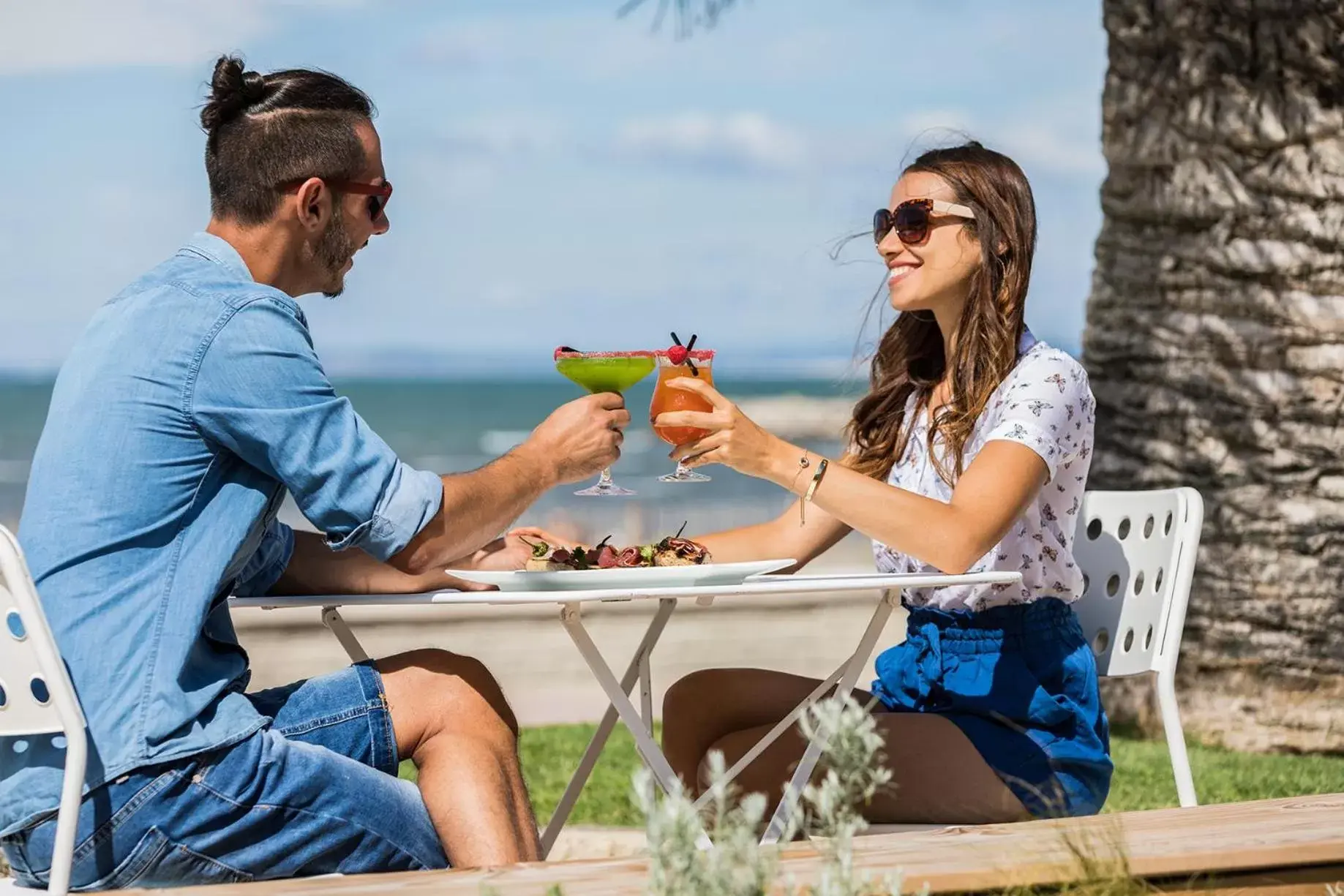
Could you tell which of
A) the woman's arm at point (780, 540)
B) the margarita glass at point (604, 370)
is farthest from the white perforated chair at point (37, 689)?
the woman's arm at point (780, 540)

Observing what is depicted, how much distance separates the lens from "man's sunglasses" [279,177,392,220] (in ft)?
9.39

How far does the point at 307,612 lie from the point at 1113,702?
222 inches

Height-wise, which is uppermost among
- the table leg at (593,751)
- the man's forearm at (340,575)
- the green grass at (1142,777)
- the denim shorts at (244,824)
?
the man's forearm at (340,575)

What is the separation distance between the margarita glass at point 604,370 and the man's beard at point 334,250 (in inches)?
16.9

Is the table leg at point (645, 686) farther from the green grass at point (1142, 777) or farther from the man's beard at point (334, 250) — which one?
the green grass at point (1142, 777)

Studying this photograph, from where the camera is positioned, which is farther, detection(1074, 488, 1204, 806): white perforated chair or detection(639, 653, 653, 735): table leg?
detection(1074, 488, 1204, 806): white perforated chair

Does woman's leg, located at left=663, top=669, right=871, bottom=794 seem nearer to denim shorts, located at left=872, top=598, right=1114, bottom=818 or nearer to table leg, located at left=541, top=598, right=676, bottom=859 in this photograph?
table leg, located at left=541, top=598, right=676, bottom=859

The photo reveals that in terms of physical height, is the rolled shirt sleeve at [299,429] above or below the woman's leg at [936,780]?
above

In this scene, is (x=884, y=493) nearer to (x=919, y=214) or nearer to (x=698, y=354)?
(x=698, y=354)

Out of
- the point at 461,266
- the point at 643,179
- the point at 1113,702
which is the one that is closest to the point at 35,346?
the point at 461,266

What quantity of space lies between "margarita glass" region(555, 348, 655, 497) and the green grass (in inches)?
87.9

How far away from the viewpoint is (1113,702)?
6.12m

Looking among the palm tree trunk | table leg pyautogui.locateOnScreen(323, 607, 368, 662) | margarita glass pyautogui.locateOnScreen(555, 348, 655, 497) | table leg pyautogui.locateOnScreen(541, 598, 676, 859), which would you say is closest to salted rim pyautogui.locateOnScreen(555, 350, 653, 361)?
margarita glass pyautogui.locateOnScreen(555, 348, 655, 497)

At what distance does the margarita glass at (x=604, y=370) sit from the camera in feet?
9.65
